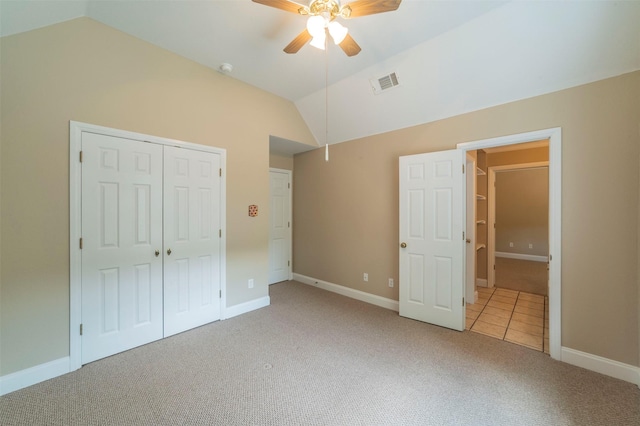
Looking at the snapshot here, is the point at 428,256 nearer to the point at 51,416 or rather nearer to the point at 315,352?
the point at 315,352

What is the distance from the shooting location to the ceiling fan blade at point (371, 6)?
1582mm

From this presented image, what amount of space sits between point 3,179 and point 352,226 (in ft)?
12.0

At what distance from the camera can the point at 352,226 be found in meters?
4.00

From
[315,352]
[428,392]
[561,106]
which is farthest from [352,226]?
[561,106]

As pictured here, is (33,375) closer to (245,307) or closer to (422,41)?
(245,307)

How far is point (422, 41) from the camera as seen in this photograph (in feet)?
7.98

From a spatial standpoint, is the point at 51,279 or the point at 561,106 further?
the point at 561,106

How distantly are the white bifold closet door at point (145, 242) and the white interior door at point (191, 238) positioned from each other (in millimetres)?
10

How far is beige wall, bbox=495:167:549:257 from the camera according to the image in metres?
6.74

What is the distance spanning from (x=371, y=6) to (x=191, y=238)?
9.14ft

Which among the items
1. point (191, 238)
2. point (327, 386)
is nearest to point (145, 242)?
point (191, 238)

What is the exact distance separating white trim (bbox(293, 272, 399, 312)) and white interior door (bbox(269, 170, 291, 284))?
36 cm

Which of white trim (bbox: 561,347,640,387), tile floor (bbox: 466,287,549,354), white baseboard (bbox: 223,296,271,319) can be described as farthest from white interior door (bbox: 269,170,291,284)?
white trim (bbox: 561,347,640,387)

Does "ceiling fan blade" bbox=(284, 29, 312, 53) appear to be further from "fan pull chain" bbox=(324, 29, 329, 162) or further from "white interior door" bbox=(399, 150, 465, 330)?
"white interior door" bbox=(399, 150, 465, 330)
